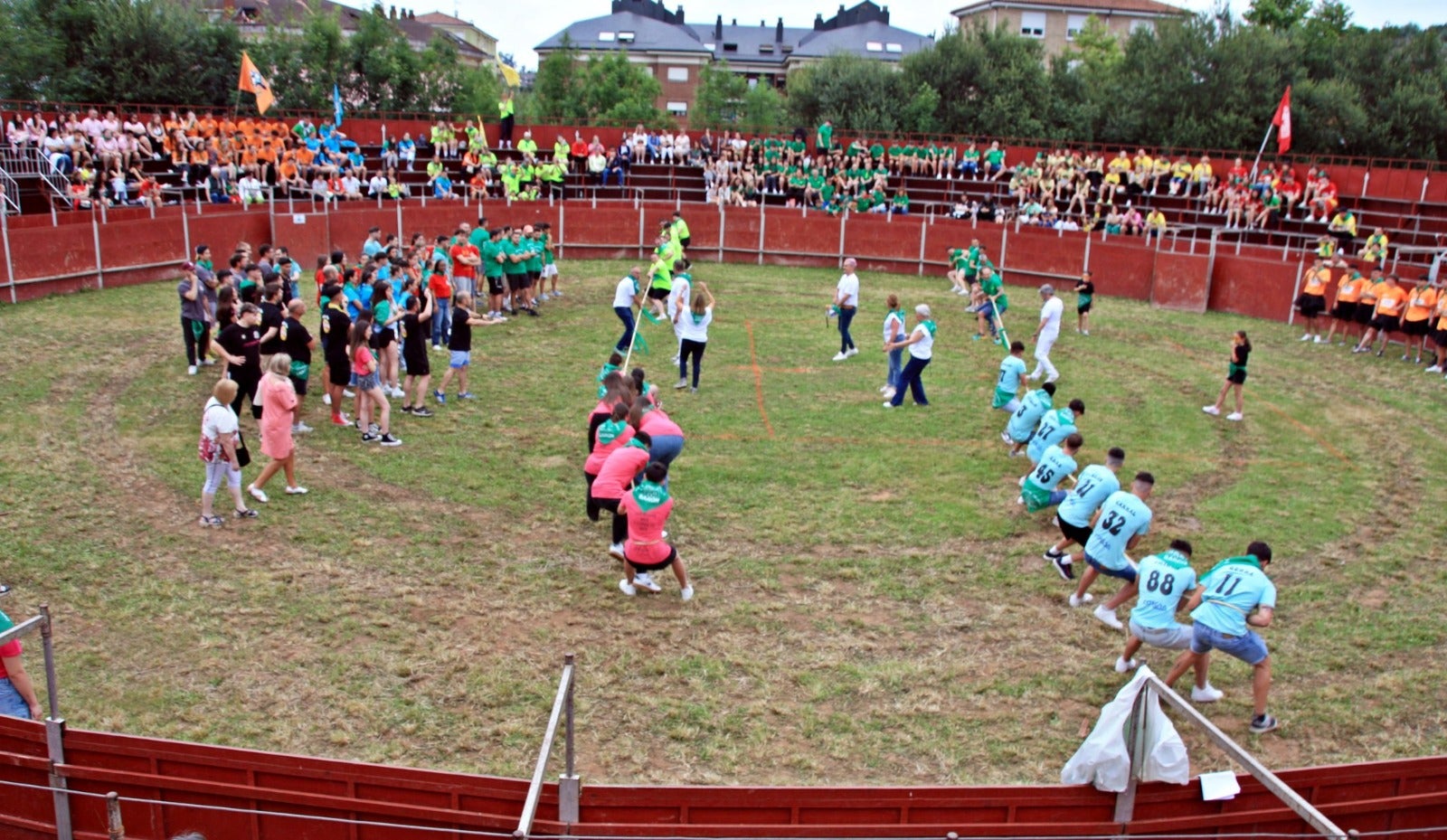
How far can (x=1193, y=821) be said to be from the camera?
636cm

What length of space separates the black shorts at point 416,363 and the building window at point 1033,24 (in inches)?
2945

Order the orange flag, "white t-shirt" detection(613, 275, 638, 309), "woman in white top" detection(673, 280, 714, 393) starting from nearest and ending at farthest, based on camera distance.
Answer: "woman in white top" detection(673, 280, 714, 393) < "white t-shirt" detection(613, 275, 638, 309) < the orange flag

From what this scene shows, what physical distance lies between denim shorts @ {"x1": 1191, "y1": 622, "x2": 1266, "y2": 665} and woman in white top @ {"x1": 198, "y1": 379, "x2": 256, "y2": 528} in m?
9.25

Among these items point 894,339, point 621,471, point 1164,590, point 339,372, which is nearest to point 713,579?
point 621,471

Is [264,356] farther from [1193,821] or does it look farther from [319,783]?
[1193,821]

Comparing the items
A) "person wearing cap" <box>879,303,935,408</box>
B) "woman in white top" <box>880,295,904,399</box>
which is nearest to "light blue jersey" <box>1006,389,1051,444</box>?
"person wearing cap" <box>879,303,935,408</box>

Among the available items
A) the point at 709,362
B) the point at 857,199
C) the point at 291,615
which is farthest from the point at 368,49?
the point at 291,615

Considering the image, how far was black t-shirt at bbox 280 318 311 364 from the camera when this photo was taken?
14.7 m

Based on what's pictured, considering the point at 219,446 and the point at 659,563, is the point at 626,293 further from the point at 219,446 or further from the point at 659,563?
the point at 659,563

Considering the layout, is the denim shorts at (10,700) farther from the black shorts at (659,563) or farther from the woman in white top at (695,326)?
the woman in white top at (695,326)

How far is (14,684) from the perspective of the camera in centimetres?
754

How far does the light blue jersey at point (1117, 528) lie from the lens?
10.1m

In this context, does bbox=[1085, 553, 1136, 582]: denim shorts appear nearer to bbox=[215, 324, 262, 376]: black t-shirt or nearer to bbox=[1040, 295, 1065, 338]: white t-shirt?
bbox=[1040, 295, 1065, 338]: white t-shirt

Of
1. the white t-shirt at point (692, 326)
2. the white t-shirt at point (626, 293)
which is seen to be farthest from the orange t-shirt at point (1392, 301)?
the white t-shirt at point (626, 293)
